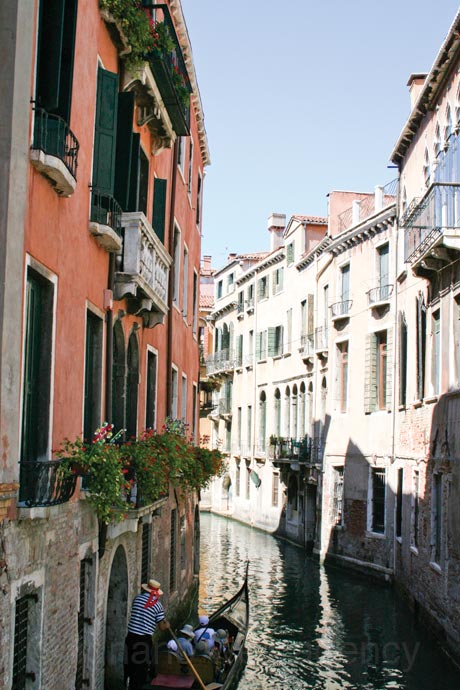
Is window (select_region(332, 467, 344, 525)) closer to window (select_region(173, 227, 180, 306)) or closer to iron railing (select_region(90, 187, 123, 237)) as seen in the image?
window (select_region(173, 227, 180, 306))

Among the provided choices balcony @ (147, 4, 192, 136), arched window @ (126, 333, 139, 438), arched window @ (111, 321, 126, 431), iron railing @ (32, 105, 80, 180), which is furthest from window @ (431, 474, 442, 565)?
iron railing @ (32, 105, 80, 180)

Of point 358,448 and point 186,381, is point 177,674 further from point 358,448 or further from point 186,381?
point 358,448

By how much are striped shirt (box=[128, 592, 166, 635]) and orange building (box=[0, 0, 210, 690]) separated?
0.54m

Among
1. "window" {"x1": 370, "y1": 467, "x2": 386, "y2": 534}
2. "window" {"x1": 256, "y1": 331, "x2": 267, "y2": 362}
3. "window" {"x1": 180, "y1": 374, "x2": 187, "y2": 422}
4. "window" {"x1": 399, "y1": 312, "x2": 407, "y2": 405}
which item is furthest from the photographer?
"window" {"x1": 256, "y1": 331, "x2": 267, "y2": 362}

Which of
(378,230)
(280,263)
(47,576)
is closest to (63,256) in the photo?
(47,576)

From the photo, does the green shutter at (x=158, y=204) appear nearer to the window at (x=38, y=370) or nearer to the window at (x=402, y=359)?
the window at (x=38, y=370)

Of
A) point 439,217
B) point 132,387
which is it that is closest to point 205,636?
point 132,387

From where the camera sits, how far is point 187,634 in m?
12.9

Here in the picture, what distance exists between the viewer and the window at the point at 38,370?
7711 millimetres

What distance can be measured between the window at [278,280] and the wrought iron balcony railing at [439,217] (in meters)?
20.6

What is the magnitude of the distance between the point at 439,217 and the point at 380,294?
30.7ft

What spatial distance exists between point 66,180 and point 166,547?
31.3 ft

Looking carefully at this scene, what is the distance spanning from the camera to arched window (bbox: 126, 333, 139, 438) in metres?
13.1

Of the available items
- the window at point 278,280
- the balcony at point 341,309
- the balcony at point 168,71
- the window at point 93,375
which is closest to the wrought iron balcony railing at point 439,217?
the balcony at point 168,71
